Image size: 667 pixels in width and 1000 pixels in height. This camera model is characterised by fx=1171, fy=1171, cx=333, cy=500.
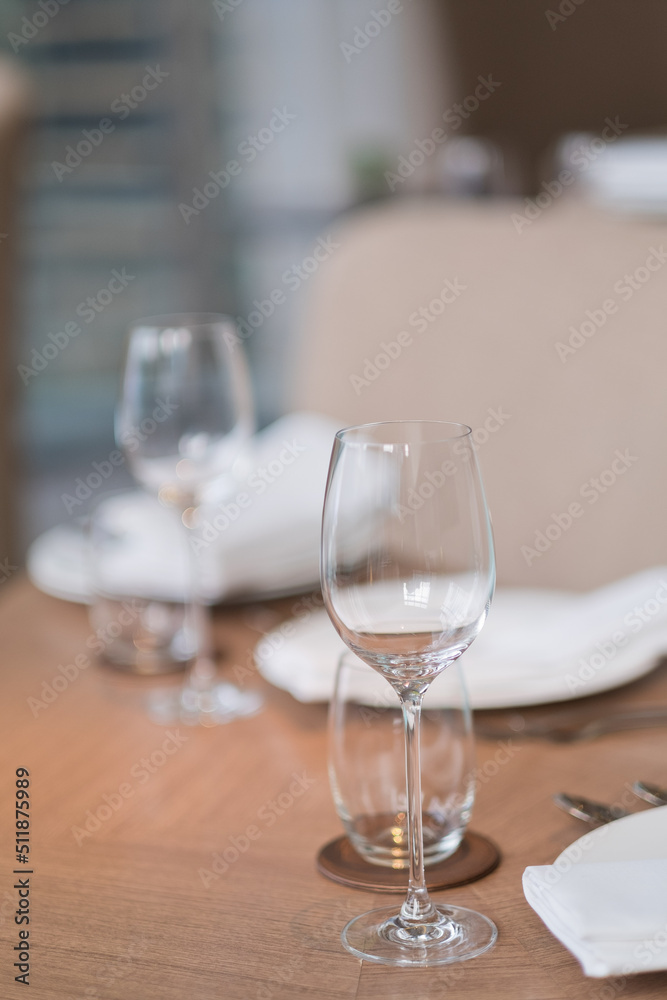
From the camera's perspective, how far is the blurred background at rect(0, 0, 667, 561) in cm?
364

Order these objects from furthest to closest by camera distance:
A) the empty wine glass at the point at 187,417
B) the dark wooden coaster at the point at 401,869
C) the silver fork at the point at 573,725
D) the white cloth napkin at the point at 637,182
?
1. the white cloth napkin at the point at 637,182
2. the empty wine glass at the point at 187,417
3. the silver fork at the point at 573,725
4. the dark wooden coaster at the point at 401,869

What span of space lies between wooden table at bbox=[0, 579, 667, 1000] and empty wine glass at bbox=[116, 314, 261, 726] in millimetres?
36

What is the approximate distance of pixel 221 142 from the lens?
4199mm

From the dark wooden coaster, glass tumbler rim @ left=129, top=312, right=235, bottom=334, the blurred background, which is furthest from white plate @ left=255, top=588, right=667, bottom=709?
the blurred background

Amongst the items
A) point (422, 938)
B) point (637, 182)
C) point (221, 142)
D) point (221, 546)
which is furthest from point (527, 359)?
point (221, 142)

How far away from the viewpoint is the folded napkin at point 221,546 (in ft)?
3.43

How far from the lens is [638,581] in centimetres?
88

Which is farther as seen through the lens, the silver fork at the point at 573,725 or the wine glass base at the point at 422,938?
the silver fork at the point at 573,725

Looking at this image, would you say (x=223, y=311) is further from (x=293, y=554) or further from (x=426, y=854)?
(x=426, y=854)

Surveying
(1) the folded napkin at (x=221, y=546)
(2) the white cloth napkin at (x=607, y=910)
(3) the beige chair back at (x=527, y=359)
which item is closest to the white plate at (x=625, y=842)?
(2) the white cloth napkin at (x=607, y=910)

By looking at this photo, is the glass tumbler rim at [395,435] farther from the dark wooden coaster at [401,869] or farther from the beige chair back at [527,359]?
the beige chair back at [527,359]

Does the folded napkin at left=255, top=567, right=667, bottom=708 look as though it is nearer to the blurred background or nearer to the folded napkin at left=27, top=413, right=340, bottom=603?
the folded napkin at left=27, top=413, right=340, bottom=603

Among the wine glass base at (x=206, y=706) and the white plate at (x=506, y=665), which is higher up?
the white plate at (x=506, y=665)

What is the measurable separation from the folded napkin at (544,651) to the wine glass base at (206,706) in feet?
0.09
